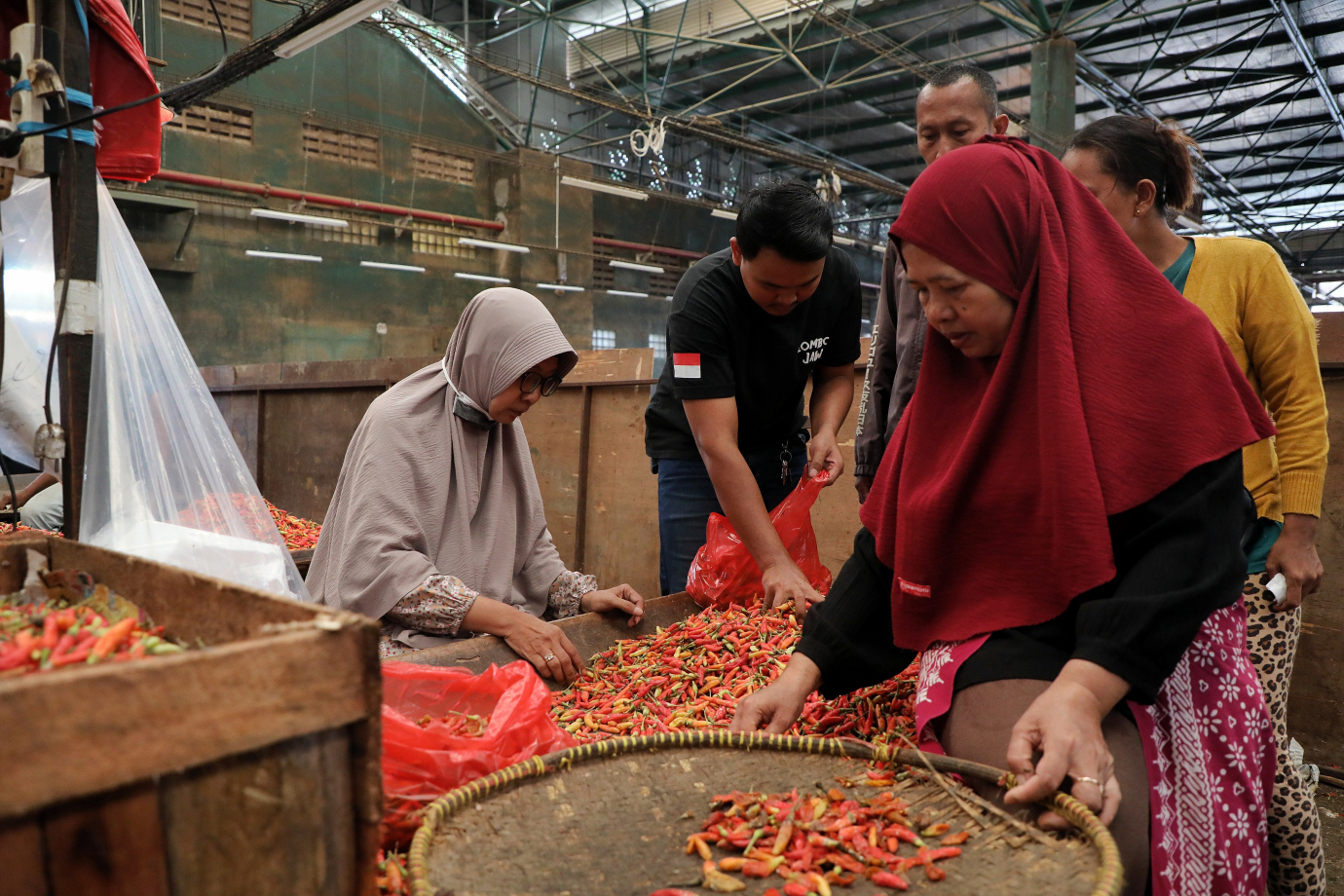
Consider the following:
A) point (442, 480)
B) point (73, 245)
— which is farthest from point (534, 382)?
point (73, 245)

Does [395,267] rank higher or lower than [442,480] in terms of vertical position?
higher

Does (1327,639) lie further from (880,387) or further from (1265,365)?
(880,387)

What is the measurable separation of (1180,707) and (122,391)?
2.50 m

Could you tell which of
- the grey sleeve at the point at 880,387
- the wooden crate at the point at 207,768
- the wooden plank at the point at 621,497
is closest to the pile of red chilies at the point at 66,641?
the wooden crate at the point at 207,768

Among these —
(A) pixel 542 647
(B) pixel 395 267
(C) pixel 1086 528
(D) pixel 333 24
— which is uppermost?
(B) pixel 395 267

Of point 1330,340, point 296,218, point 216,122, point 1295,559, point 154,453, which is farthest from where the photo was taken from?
point 296,218

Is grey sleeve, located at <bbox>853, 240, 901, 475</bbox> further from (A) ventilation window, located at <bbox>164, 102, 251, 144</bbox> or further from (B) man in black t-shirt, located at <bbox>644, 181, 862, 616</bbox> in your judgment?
(A) ventilation window, located at <bbox>164, 102, 251, 144</bbox>

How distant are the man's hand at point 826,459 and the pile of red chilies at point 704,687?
520 millimetres

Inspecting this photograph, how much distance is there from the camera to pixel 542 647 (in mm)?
2414

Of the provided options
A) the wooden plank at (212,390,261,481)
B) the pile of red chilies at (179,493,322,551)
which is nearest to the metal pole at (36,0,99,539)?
the pile of red chilies at (179,493,322,551)

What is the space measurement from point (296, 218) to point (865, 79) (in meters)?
9.28

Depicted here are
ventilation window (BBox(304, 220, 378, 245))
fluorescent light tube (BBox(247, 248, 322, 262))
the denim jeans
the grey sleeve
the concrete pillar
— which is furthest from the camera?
ventilation window (BBox(304, 220, 378, 245))

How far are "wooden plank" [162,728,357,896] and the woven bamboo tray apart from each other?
185mm

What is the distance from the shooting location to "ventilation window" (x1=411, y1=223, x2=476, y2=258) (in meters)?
16.2
